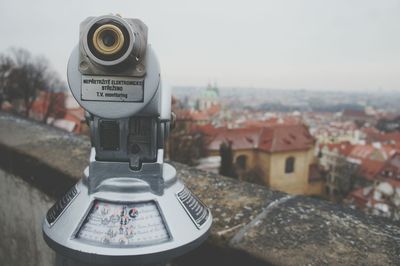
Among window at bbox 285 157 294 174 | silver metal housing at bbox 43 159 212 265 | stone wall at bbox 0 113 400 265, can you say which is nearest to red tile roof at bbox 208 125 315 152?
window at bbox 285 157 294 174

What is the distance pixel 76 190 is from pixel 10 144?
5.02 feet

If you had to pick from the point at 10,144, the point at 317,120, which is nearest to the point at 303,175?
the point at 10,144

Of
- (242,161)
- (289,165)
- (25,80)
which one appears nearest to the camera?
(25,80)

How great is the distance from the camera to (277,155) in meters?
32.2

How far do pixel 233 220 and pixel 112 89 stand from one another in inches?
25.9

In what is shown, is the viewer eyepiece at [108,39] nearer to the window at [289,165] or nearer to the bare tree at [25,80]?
the bare tree at [25,80]

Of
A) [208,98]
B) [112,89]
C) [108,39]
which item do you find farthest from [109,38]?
[208,98]

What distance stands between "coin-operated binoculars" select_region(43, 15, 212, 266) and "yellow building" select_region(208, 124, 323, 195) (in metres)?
29.9

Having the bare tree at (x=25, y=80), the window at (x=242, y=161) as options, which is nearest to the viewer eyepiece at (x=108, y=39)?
the bare tree at (x=25, y=80)

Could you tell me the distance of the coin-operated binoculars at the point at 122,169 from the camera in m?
0.79

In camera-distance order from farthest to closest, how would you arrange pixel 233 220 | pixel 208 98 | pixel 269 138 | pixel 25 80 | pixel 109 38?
1. pixel 208 98
2. pixel 269 138
3. pixel 25 80
4. pixel 233 220
5. pixel 109 38

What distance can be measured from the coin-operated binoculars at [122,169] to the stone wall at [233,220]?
252 millimetres

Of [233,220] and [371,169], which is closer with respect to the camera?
[233,220]

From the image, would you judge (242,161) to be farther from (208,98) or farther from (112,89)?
(208,98)
